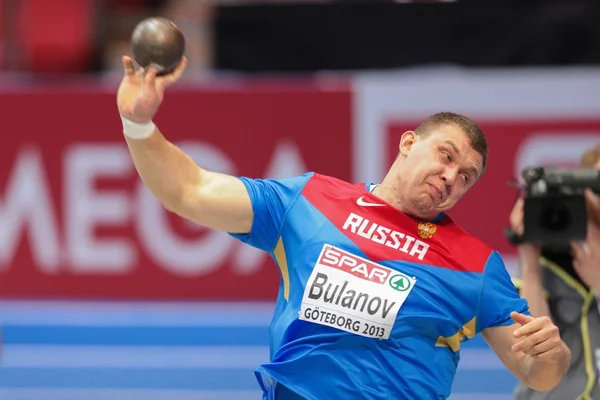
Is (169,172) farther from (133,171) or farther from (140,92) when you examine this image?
(133,171)

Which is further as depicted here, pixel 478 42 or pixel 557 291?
pixel 478 42

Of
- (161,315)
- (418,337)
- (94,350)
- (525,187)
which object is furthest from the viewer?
(161,315)

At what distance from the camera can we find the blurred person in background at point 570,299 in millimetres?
4316

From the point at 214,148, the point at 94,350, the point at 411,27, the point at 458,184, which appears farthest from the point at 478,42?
the point at 458,184

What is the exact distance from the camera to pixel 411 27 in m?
9.05

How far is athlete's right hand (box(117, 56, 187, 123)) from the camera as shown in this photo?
10.4 ft

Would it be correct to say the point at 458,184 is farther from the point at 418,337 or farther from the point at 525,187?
the point at 525,187

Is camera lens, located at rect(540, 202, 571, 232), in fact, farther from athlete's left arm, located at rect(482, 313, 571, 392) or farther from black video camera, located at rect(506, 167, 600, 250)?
athlete's left arm, located at rect(482, 313, 571, 392)

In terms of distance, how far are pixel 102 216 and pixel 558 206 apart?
523 cm

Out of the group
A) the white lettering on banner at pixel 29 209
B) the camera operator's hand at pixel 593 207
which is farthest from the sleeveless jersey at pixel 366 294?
the white lettering on banner at pixel 29 209

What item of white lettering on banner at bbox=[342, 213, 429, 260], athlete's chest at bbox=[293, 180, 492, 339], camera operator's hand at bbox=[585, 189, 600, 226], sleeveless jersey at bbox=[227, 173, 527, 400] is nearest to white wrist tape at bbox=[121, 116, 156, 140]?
sleeveless jersey at bbox=[227, 173, 527, 400]

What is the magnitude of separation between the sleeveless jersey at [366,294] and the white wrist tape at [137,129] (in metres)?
0.41

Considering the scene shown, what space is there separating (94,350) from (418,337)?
4.72 metres

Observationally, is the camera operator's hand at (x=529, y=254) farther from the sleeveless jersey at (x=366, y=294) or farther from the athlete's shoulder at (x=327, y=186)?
the athlete's shoulder at (x=327, y=186)
